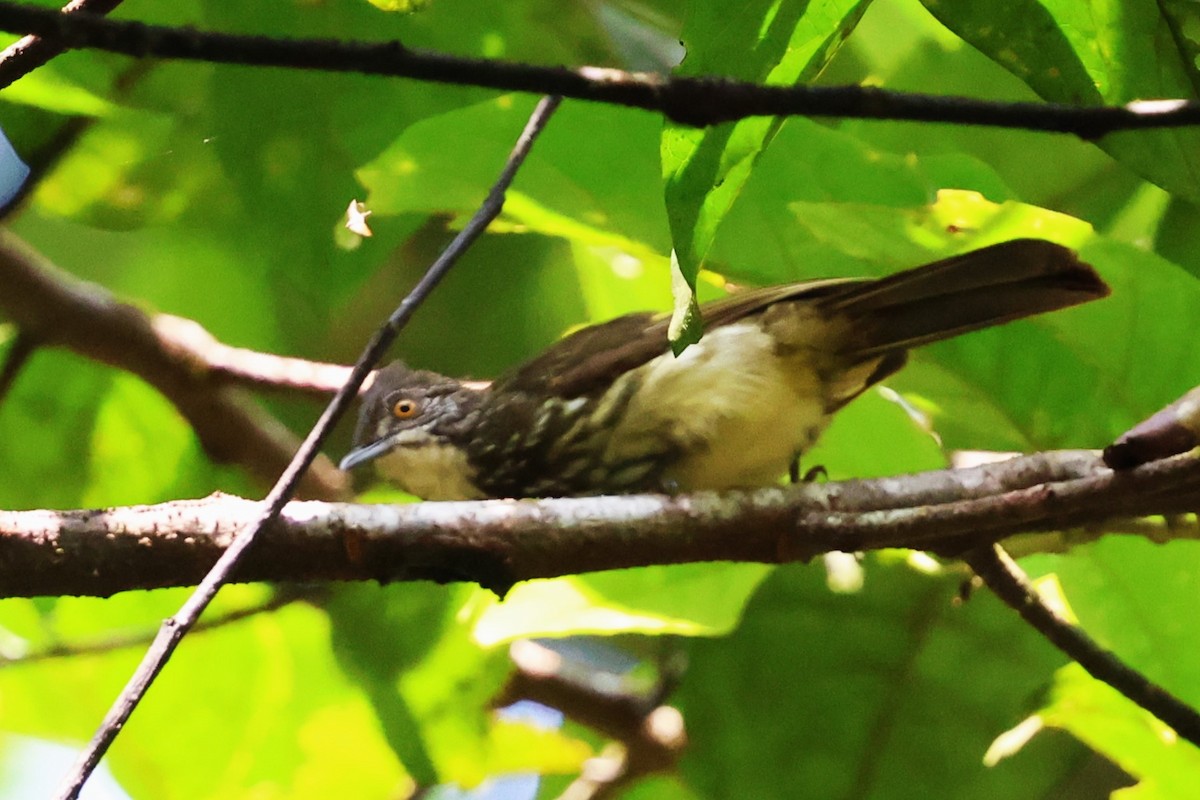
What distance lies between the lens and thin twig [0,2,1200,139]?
18.8 inches

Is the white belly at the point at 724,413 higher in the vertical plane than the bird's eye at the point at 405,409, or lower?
lower

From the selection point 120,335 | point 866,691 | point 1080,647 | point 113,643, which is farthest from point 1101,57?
point 113,643

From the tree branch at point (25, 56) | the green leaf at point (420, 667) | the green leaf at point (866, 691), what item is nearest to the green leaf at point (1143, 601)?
the green leaf at point (866, 691)

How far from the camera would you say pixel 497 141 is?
1.54 meters

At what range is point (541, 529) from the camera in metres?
1.06

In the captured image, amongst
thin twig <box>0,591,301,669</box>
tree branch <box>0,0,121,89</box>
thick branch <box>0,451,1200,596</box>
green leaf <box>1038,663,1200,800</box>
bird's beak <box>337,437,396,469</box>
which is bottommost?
green leaf <box>1038,663,1200,800</box>

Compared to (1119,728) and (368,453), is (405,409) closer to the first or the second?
(368,453)

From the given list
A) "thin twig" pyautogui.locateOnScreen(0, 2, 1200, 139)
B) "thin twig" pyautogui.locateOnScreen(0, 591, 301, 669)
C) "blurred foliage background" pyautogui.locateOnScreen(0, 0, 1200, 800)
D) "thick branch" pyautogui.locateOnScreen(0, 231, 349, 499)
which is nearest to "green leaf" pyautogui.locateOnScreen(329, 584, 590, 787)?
"blurred foliage background" pyautogui.locateOnScreen(0, 0, 1200, 800)

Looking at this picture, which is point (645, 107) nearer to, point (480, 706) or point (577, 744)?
point (480, 706)

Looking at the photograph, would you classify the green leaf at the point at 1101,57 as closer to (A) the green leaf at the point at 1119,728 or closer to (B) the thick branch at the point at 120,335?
(A) the green leaf at the point at 1119,728

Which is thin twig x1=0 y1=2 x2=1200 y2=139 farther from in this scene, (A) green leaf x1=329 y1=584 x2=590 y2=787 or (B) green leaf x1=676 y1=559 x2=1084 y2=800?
(A) green leaf x1=329 y1=584 x2=590 y2=787

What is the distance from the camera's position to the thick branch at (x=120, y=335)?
70.7 inches

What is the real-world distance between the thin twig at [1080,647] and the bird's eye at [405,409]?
0.99 meters

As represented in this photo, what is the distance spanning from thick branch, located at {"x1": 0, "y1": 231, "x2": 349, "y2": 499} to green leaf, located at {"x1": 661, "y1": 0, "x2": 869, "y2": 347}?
45.0 inches
